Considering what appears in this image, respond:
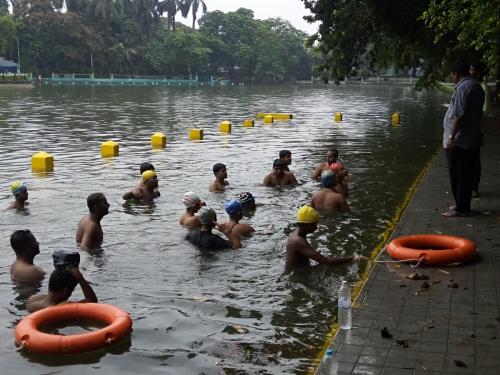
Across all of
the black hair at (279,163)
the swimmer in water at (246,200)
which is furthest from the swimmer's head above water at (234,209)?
the black hair at (279,163)

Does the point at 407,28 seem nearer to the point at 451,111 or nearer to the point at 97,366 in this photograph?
the point at 451,111

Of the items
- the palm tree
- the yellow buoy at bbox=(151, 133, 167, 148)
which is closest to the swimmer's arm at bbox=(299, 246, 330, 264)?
the yellow buoy at bbox=(151, 133, 167, 148)

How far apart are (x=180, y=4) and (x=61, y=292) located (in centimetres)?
12207

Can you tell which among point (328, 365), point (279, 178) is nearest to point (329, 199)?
point (279, 178)

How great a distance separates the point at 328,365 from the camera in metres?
5.13

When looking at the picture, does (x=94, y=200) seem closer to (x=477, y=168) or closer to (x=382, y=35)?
(x=477, y=168)

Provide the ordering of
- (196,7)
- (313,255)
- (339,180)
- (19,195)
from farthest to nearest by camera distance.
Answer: (196,7) < (339,180) < (19,195) < (313,255)

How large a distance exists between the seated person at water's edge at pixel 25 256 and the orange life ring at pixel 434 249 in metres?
4.51

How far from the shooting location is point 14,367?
19.3ft

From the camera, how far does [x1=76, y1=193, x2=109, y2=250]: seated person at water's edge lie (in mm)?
9414

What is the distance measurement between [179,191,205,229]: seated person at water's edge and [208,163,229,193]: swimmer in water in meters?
3.01

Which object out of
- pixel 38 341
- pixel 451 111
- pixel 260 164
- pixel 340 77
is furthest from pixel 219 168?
pixel 340 77

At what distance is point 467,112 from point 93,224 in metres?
5.83

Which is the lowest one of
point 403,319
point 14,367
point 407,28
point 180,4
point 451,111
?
point 14,367
